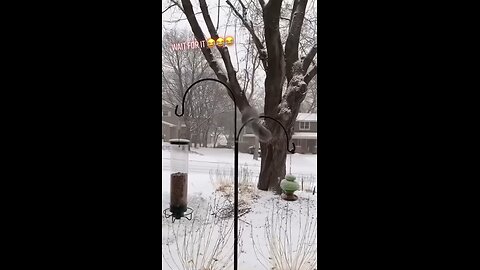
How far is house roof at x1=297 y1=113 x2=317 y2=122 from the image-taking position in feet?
3.27

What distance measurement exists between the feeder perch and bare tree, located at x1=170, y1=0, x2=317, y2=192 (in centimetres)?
2

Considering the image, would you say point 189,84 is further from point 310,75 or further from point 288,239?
point 288,239

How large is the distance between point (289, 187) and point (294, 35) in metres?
0.45

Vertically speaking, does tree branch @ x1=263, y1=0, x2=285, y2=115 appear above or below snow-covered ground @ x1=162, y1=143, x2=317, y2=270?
above

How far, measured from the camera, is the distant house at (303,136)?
0.99m

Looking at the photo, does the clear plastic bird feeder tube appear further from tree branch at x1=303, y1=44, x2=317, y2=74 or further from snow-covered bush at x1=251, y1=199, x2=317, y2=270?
tree branch at x1=303, y1=44, x2=317, y2=74

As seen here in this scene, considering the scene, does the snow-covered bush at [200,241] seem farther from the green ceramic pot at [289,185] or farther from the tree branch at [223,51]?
the tree branch at [223,51]

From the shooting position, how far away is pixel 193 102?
109 centimetres

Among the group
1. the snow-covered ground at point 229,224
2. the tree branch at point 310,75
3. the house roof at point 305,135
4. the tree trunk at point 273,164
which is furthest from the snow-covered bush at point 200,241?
the tree branch at point 310,75

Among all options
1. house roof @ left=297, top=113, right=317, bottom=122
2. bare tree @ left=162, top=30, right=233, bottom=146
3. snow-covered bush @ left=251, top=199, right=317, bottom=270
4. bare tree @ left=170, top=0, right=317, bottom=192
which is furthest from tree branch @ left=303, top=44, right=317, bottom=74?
snow-covered bush @ left=251, top=199, right=317, bottom=270

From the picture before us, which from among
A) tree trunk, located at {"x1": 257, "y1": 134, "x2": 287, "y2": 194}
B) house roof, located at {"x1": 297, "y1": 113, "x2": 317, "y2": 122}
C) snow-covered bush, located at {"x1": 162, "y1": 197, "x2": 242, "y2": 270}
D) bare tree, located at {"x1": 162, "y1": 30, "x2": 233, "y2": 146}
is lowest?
snow-covered bush, located at {"x1": 162, "y1": 197, "x2": 242, "y2": 270}

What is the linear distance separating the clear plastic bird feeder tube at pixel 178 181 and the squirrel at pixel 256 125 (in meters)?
0.19
